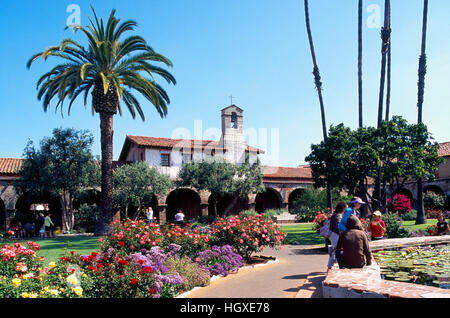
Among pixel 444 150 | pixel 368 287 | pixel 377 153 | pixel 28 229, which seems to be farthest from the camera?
pixel 444 150

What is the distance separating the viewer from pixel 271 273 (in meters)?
7.84

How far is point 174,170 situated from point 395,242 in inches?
821

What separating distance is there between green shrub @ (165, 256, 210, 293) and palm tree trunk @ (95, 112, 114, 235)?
10241mm

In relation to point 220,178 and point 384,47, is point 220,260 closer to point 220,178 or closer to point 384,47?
point 384,47

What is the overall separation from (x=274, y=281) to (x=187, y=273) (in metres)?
1.73

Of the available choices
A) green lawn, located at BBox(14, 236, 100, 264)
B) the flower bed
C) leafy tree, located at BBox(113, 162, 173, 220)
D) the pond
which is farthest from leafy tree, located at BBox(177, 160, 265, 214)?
the pond

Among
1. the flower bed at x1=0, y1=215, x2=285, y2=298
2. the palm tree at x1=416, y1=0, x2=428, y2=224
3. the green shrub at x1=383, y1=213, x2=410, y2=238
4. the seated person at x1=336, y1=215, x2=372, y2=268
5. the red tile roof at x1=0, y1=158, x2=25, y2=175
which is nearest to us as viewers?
the flower bed at x1=0, y1=215, x2=285, y2=298

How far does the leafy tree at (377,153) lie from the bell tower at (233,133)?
44.3 ft

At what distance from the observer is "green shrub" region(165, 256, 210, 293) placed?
621 centimetres

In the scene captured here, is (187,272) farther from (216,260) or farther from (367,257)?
(367,257)

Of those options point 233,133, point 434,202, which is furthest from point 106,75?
point 434,202

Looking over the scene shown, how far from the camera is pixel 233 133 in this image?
2995 centimetres

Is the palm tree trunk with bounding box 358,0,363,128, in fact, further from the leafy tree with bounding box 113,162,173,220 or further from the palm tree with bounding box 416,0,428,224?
the leafy tree with bounding box 113,162,173,220

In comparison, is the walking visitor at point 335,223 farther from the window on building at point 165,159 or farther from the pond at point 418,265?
the window on building at point 165,159
